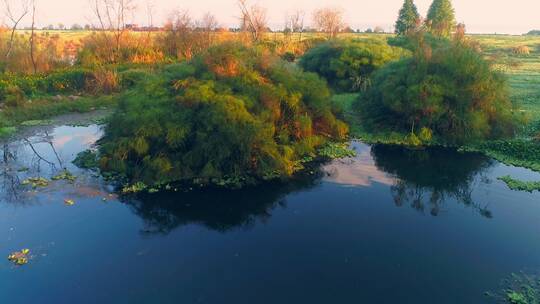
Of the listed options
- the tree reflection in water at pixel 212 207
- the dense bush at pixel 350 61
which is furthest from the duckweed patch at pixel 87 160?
the dense bush at pixel 350 61

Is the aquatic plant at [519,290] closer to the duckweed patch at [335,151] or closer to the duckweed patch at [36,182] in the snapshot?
the duckweed patch at [335,151]

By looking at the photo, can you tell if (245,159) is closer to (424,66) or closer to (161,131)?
(161,131)

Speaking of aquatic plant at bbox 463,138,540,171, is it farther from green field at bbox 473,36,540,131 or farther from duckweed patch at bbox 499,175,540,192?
green field at bbox 473,36,540,131

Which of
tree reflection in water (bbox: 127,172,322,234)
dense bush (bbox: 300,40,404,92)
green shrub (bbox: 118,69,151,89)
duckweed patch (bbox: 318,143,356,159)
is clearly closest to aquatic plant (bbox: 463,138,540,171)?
duckweed patch (bbox: 318,143,356,159)

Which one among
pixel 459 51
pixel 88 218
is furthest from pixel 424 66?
pixel 88 218

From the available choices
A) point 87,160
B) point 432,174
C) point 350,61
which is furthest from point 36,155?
point 350,61

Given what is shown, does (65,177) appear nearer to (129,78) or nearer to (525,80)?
(129,78)
